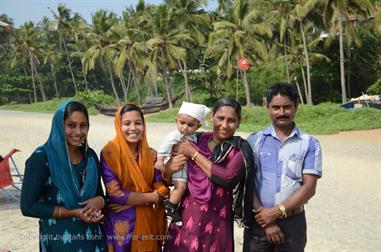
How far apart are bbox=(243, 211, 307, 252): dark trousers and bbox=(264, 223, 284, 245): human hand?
4cm

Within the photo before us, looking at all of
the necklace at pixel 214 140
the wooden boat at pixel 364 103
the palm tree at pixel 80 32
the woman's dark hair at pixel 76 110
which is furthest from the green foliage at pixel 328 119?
the palm tree at pixel 80 32

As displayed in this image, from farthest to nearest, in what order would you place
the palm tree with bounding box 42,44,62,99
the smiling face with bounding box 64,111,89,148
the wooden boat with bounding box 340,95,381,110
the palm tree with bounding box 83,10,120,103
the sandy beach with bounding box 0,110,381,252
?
the palm tree with bounding box 42,44,62,99
the palm tree with bounding box 83,10,120,103
the wooden boat with bounding box 340,95,381,110
the sandy beach with bounding box 0,110,381,252
the smiling face with bounding box 64,111,89,148

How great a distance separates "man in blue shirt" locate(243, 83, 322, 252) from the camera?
2475 mm

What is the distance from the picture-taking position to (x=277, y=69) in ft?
92.0

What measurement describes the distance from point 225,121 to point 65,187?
3.37ft

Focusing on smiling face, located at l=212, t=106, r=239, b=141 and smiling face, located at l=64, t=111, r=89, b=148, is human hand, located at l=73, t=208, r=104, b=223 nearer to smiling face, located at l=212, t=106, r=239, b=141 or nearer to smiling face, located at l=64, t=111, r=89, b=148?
smiling face, located at l=64, t=111, r=89, b=148

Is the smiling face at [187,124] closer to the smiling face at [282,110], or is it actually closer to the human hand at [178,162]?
the human hand at [178,162]

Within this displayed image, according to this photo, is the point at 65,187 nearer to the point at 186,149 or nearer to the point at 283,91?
the point at 186,149

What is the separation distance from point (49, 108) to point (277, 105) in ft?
112

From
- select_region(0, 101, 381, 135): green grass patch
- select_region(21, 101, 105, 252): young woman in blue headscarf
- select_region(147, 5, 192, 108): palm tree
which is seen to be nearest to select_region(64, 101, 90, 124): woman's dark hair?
select_region(21, 101, 105, 252): young woman in blue headscarf

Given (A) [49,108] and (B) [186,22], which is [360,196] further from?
(A) [49,108]

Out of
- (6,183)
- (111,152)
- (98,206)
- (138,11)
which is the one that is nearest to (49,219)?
(98,206)

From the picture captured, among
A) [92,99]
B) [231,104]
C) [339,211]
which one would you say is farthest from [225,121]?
[92,99]

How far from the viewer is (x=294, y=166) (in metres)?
2.49
